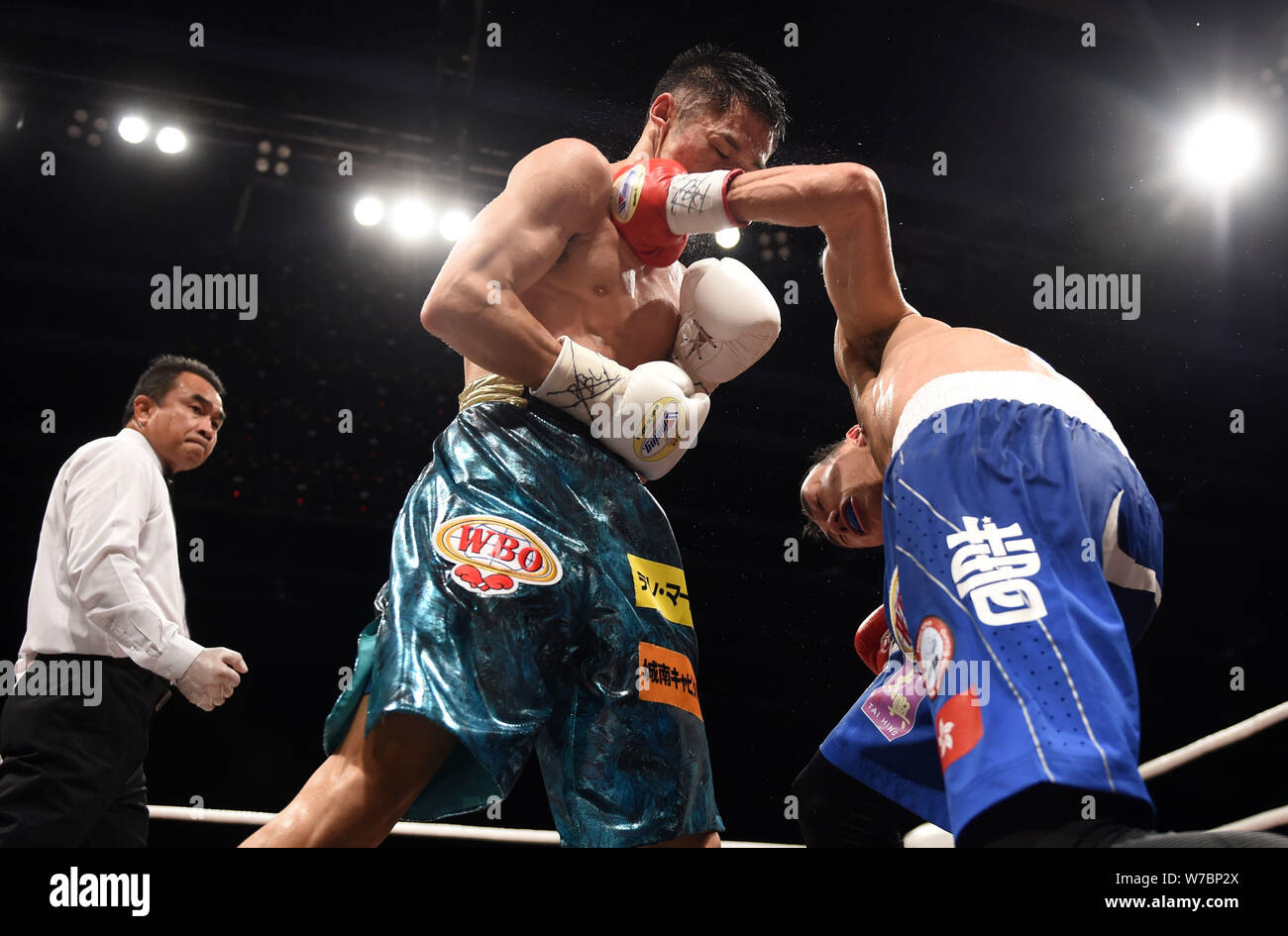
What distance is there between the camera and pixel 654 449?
5.14ft

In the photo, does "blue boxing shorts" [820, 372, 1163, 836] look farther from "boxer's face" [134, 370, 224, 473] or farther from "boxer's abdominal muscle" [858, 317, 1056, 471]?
"boxer's face" [134, 370, 224, 473]

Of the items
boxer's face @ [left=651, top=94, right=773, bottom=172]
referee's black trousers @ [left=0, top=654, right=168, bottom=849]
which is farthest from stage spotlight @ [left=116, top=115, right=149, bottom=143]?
boxer's face @ [left=651, top=94, right=773, bottom=172]

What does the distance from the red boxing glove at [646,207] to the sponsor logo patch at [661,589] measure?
1.70 ft

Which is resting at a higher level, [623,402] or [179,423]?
[179,423]

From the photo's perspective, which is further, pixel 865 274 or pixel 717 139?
pixel 717 139

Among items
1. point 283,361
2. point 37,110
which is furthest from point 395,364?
point 37,110

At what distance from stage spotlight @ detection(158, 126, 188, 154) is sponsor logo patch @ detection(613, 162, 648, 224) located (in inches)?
124

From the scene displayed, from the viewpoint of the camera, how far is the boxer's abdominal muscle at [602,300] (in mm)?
1637

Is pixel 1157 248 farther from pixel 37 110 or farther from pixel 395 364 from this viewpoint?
pixel 37 110

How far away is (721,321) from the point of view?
5.51ft

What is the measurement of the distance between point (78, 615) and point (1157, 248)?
151 inches

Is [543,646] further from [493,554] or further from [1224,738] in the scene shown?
[1224,738]

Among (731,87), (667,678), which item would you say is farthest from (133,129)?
(667,678)

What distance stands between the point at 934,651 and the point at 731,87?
118cm
